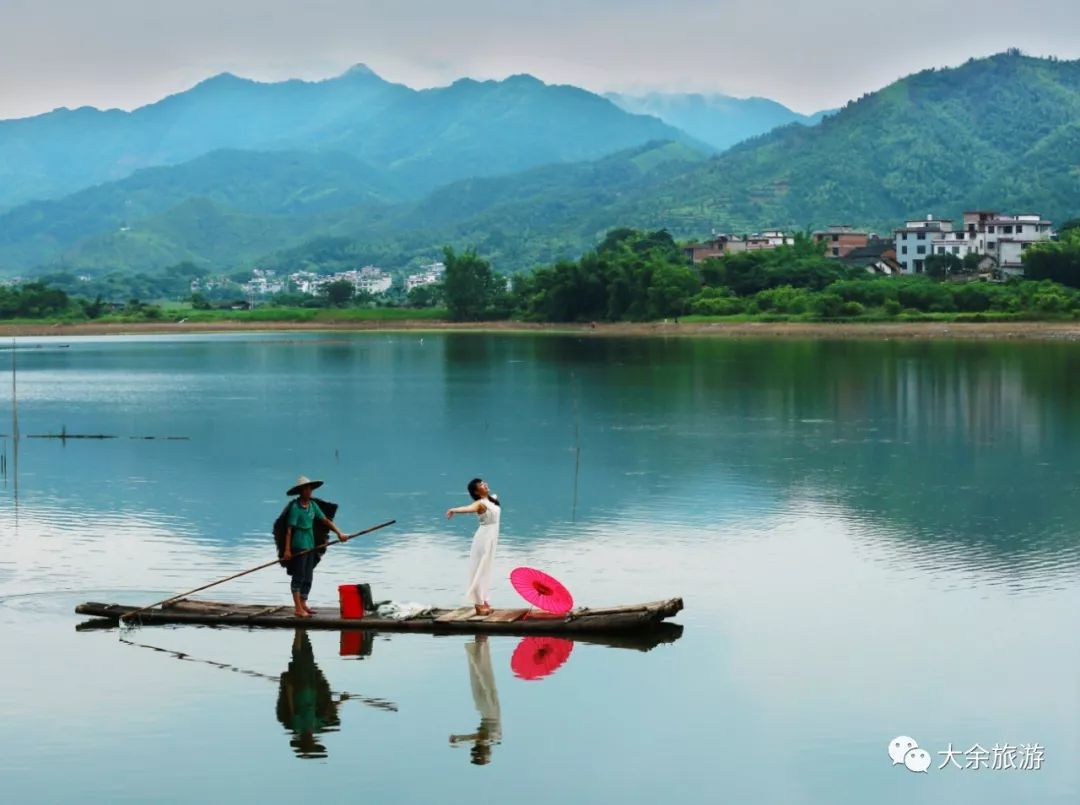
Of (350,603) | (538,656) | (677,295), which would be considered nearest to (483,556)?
(538,656)

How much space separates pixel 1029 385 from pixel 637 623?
163 ft

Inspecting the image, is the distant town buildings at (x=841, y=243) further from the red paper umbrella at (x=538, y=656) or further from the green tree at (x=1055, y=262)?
the red paper umbrella at (x=538, y=656)

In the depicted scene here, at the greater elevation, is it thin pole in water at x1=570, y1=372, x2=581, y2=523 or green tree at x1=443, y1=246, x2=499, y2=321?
green tree at x1=443, y1=246, x2=499, y2=321

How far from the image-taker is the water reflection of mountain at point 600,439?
107 ft

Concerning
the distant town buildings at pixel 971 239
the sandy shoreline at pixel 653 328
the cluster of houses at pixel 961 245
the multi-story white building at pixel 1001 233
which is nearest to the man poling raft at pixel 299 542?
the sandy shoreline at pixel 653 328

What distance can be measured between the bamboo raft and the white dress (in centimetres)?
30

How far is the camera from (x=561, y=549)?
2694 centimetres

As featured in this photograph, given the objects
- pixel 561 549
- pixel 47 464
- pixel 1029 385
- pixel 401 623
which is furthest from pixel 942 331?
pixel 401 623

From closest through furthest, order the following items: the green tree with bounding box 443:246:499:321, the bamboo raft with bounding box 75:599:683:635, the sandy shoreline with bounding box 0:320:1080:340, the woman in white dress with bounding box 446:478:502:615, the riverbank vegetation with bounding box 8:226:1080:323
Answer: the bamboo raft with bounding box 75:599:683:635 → the woman in white dress with bounding box 446:478:502:615 → the sandy shoreline with bounding box 0:320:1080:340 → the riverbank vegetation with bounding box 8:226:1080:323 → the green tree with bounding box 443:246:499:321

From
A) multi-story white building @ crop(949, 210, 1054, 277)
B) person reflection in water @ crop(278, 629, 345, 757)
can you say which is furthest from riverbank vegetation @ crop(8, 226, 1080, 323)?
person reflection in water @ crop(278, 629, 345, 757)

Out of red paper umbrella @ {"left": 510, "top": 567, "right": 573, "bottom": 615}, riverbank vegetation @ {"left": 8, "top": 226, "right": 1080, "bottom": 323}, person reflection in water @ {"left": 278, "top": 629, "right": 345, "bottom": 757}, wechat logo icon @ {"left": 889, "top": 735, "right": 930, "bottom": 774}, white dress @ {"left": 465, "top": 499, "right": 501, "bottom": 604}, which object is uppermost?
riverbank vegetation @ {"left": 8, "top": 226, "right": 1080, "bottom": 323}

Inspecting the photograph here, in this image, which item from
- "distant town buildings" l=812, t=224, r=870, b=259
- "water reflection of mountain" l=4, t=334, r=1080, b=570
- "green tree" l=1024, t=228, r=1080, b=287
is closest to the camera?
"water reflection of mountain" l=4, t=334, r=1080, b=570

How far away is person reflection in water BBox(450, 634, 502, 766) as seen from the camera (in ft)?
51.6

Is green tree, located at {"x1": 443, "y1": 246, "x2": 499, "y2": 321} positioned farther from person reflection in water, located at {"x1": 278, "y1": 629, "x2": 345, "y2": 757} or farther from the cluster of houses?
person reflection in water, located at {"x1": 278, "y1": 629, "x2": 345, "y2": 757}
